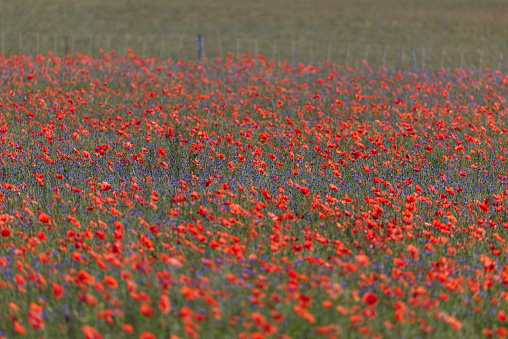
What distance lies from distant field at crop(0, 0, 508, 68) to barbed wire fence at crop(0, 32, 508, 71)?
6 centimetres

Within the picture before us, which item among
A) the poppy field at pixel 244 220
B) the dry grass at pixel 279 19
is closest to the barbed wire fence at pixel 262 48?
the dry grass at pixel 279 19

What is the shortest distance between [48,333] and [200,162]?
4034 millimetres

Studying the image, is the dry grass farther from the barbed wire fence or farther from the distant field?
the barbed wire fence

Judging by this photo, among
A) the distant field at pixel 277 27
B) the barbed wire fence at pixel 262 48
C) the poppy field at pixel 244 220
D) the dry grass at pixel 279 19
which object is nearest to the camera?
the poppy field at pixel 244 220

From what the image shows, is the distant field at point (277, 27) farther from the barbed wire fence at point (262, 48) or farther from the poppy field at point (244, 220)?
the poppy field at point (244, 220)

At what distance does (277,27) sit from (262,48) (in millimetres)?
6889

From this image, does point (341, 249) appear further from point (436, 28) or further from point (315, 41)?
point (436, 28)

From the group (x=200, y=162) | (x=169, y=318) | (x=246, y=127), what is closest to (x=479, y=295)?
(x=169, y=318)

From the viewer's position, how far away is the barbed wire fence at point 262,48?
25.5m

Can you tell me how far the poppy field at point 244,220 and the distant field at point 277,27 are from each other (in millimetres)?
13988

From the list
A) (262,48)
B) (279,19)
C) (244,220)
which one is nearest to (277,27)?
(279,19)

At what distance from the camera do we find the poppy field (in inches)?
131

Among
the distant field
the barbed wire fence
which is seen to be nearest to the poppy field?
the barbed wire fence

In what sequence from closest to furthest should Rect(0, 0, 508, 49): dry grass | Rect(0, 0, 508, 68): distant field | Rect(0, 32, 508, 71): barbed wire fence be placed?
Rect(0, 32, 508, 71): barbed wire fence
Rect(0, 0, 508, 68): distant field
Rect(0, 0, 508, 49): dry grass
